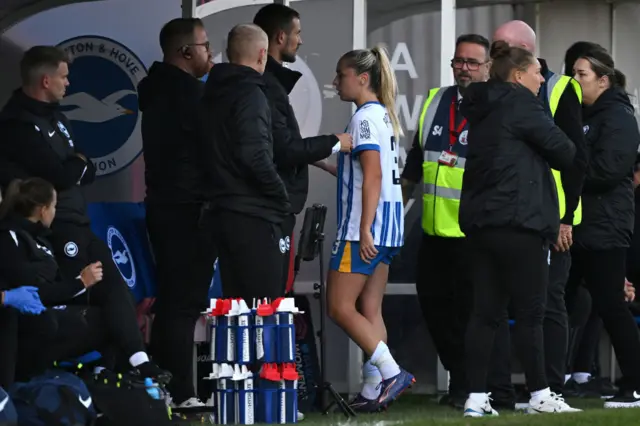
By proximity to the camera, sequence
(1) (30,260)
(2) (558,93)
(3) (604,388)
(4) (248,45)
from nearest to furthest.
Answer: (1) (30,260) → (4) (248,45) → (2) (558,93) → (3) (604,388)

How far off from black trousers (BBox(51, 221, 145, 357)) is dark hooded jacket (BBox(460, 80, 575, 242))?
66.9 inches

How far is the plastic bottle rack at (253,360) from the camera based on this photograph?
25.7 feet

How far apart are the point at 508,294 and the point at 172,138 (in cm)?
195

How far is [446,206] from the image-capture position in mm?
9250

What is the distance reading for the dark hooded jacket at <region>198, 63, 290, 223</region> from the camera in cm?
790

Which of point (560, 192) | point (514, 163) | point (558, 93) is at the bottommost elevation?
point (560, 192)

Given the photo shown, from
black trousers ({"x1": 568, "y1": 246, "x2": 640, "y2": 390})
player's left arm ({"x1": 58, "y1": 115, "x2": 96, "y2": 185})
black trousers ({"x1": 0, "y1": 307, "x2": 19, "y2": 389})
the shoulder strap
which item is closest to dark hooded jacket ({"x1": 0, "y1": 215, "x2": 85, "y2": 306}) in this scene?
black trousers ({"x1": 0, "y1": 307, "x2": 19, "y2": 389})

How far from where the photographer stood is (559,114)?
8727 millimetres

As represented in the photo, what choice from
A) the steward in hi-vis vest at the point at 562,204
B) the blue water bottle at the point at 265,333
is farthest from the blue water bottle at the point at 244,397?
the steward in hi-vis vest at the point at 562,204

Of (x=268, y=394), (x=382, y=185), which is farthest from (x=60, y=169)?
(x=382, y=185)

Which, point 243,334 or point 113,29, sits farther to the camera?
point 113,29

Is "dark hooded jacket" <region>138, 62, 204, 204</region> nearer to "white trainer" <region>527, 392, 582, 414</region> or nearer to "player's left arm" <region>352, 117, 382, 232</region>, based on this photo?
"player's left arm" <region>352, 117, 382, 232</region>

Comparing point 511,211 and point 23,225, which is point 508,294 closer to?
point 511,211

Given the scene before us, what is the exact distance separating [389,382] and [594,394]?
193 centimetres
